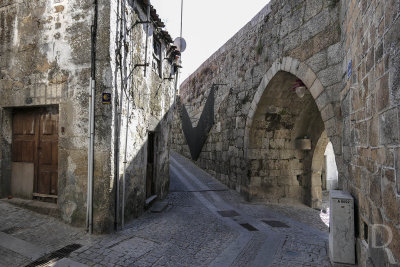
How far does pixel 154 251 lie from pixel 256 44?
5.40 meters

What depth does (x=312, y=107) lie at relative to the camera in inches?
257

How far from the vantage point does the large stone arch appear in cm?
386

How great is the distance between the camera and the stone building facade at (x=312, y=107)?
66.7 inches

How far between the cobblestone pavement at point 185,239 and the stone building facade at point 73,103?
1.18ft

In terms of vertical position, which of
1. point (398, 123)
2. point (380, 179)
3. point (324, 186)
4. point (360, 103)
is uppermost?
point (360, 103)

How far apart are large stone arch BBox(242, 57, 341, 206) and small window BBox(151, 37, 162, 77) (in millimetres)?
2532

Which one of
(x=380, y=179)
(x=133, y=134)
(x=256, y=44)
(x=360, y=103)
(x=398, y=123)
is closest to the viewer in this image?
(x=398, y=123)

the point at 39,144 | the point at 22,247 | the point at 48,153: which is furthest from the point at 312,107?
the point at 22,247

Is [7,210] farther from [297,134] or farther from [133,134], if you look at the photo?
[297,134]

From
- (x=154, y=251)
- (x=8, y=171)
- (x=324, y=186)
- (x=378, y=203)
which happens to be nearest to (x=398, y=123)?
(x=378, y=203)

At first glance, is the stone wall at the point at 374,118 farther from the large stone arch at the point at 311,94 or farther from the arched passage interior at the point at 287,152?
the arched passage interior at the point at 287,152

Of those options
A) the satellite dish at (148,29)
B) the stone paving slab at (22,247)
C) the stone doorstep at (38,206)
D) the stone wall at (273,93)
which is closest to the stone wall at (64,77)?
the stone doorstep at (38,206)

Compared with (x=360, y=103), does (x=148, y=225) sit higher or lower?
lower

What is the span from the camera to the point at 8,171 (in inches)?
185
